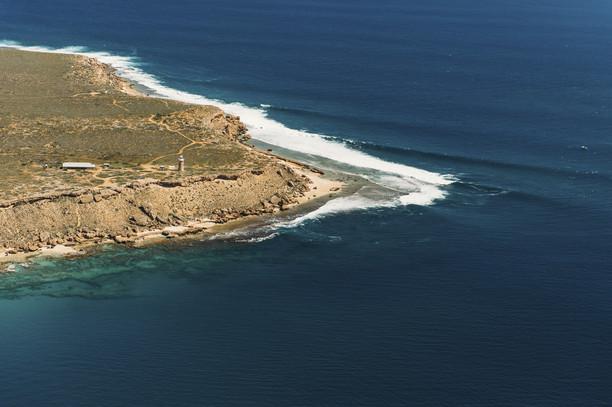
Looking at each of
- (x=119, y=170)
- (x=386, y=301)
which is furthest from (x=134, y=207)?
(x=386, y=301)

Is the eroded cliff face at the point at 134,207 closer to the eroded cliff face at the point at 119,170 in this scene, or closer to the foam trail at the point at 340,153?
the eroded cliff face at the point at 119,170

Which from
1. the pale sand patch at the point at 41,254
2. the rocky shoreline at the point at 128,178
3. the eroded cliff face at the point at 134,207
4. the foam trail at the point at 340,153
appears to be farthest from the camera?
the foam trail at the point at 340,153

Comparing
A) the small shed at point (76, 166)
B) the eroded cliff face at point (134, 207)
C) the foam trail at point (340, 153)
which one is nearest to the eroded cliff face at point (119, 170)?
the eroded cliff face at point (134, 207)

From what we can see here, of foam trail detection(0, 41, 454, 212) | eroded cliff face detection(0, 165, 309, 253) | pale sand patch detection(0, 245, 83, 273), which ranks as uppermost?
foam trail detection(0, 41, 454, 212)

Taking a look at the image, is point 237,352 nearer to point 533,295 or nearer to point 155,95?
point 533,295

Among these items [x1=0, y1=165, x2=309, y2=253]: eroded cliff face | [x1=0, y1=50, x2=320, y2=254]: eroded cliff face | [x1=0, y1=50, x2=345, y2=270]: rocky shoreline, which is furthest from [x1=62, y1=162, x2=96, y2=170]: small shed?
[x1=0, y1=165, x2=309, y2=253]: eroded cliff face

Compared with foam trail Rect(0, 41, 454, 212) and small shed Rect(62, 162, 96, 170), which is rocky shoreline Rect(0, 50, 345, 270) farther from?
foam trail Rect(0, 41, 454, 212)
